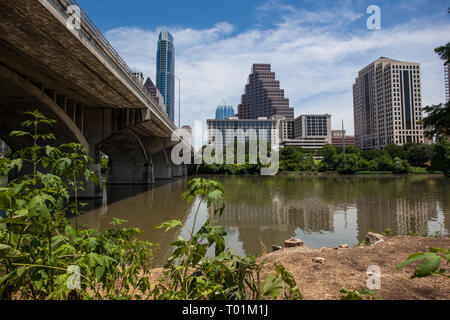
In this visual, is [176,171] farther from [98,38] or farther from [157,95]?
[98,38]

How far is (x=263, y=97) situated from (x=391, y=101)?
91.8 metres

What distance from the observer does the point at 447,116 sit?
7.17m

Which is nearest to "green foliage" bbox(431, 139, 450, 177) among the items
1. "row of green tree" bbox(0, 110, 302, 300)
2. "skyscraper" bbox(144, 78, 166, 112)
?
"row of green tree" bbox(0, 110, 302, 300)

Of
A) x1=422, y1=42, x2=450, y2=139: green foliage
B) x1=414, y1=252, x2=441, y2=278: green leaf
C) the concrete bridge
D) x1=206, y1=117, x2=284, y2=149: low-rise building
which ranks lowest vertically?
x1=414, y1=252, x2=441, y2=278: green leaf

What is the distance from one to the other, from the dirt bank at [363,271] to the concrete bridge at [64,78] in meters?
10.3

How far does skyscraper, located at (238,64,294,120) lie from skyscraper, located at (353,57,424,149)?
6317 cm

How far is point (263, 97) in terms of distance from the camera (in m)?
180

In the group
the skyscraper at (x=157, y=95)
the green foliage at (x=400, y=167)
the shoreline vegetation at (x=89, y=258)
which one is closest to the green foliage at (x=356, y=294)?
the shoreline vegetation at (x=89, y=258)

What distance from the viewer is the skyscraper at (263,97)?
176 m

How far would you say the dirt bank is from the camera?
3527 millimetres

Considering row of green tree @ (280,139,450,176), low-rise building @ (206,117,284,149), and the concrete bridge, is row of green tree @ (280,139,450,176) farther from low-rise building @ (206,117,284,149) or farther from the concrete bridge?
low-rise building @ (206,117,284,149)

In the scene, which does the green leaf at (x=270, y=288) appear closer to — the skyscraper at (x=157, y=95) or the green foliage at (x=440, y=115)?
the green foliage at (x=440, y=115)
